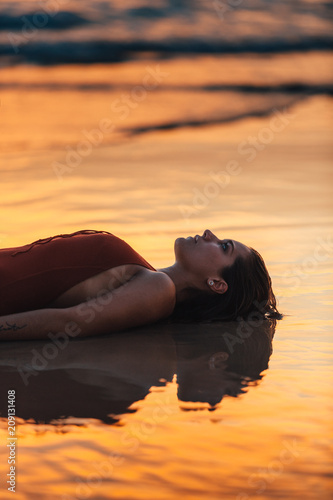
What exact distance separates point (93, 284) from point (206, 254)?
591 millimetres

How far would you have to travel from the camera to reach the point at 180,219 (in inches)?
235

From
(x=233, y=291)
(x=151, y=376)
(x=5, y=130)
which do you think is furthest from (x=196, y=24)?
(x=151, y=376)

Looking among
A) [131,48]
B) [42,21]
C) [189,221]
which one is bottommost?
[189,221]

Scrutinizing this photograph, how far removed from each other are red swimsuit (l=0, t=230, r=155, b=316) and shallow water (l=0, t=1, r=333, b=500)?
211mm

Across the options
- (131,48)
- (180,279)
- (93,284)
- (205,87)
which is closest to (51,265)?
(93,284)

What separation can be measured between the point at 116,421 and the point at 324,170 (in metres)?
5.04

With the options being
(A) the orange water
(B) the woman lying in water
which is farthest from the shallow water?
(B) the woman lying in water

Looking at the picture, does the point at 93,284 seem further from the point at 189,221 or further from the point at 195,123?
the point at 195,123

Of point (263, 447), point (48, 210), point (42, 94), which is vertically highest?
point (42, 94)

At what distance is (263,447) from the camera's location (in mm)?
2701

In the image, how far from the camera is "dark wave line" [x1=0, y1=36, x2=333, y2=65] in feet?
36.0

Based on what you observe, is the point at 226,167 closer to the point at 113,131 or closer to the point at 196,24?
the point at 113,131

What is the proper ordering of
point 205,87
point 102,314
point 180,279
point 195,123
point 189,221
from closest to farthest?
point 102,314, point 180,279, point 189,221, point 195,123, point 205,87

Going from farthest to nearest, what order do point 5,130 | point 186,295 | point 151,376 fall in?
point 5,130, point 186,295, point 151,376
